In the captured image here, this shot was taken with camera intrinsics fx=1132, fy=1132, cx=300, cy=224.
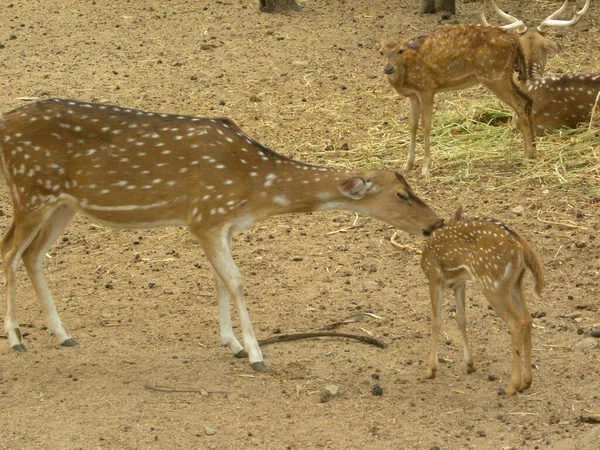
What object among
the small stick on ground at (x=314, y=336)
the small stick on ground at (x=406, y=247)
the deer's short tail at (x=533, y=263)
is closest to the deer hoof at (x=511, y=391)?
the deer's short tail at (x=533, y=263)

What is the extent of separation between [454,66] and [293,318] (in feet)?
11.4

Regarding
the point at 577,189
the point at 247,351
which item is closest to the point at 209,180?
the point at 247,351

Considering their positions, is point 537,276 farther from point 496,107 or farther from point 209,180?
point 496,107

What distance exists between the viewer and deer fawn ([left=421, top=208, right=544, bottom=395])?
6020 mm

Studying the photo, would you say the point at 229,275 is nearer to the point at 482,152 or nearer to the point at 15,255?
the point at 15,255

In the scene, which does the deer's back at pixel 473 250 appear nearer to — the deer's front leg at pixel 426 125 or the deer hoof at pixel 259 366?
the deer hoof at pixel 259 366

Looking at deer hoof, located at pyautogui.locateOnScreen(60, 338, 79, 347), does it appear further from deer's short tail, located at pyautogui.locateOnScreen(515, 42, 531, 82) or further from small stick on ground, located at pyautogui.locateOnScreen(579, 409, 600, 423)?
deer's short tail, located at pyautogui.locateOnScreen(515, 42, 531, 82)

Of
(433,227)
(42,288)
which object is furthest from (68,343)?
(433,227)

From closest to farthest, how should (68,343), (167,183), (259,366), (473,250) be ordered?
(473,250), (259,366), (167,183), (68,343)

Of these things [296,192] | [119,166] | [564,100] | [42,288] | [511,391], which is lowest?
[564,100]

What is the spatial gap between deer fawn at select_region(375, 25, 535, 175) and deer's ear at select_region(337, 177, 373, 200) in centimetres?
317

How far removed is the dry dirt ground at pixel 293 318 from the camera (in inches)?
229

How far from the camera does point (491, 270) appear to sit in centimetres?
604

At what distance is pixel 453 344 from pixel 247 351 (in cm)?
126
